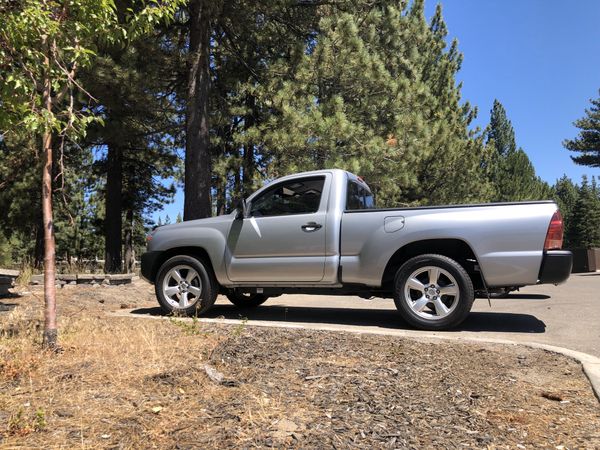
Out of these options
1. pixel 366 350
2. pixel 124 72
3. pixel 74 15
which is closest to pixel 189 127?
pixel 124 72

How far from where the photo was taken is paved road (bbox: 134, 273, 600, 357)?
18.4ft

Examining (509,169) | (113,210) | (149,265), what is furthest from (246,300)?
(509,169)

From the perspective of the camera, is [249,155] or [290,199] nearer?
[290,199]

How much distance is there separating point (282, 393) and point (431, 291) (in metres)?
3.03

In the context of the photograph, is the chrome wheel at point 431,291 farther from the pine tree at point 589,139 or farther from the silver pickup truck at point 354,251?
the pine tree at point 589,139

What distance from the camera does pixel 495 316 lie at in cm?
699

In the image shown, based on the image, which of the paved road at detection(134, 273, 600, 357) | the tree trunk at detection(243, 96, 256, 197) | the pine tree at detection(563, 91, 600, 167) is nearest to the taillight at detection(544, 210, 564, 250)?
the paved road at detection(134, 273, 600, 357)

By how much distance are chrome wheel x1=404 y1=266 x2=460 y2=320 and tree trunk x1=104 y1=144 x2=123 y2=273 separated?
1029 centimetres

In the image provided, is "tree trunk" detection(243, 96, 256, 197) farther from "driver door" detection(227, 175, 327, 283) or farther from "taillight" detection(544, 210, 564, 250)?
"taillight" detection(544, 210, 564, 250)

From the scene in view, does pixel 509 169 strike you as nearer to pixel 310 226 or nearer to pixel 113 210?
pixel 113 210

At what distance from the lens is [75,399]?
3061mm

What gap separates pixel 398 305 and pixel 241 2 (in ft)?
29.7

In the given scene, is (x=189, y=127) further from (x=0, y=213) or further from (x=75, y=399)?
(x=0, y=213)

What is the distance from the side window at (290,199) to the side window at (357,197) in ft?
1.41
